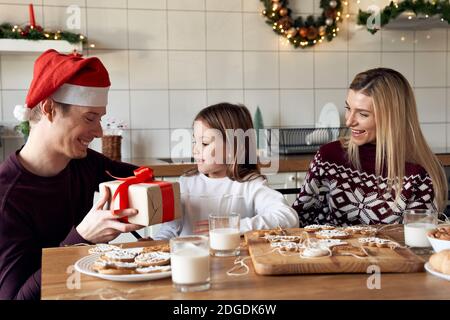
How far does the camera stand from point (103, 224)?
42.7 inches

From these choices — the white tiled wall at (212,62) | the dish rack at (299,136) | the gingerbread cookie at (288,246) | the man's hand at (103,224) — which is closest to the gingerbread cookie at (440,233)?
the gingerbread cookie at (288,246)

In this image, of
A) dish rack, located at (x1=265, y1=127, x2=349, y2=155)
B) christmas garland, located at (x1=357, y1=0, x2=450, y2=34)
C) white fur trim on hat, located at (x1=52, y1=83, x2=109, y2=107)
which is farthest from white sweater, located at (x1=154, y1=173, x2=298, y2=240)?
christmas garland, located at (x1=357, y1=0, x2=450, y2=34)

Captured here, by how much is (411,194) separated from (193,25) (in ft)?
6.15

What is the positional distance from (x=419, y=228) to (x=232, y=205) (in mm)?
396

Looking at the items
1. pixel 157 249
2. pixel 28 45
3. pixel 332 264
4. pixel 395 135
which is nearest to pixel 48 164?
pixel 157 249

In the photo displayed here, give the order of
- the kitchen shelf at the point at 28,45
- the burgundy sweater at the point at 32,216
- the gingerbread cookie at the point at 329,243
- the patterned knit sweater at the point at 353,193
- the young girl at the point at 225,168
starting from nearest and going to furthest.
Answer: the gingerbread cookie at the point at 329,243
the burgundy sweater at the point at 32,216
the young girl at the point at 225,168
the patterned knit sweater at the point at 353,193
the kitchen shelf at the point at 28,45

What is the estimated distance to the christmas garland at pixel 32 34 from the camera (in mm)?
2660

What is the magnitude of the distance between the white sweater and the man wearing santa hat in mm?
249

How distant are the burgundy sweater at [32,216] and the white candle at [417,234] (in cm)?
70

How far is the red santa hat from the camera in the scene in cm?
125

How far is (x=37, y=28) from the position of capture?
106 inches

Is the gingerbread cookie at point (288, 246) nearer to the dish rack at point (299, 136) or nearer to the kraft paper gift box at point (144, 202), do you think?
the kraft paper gift box at point (144, 202)
